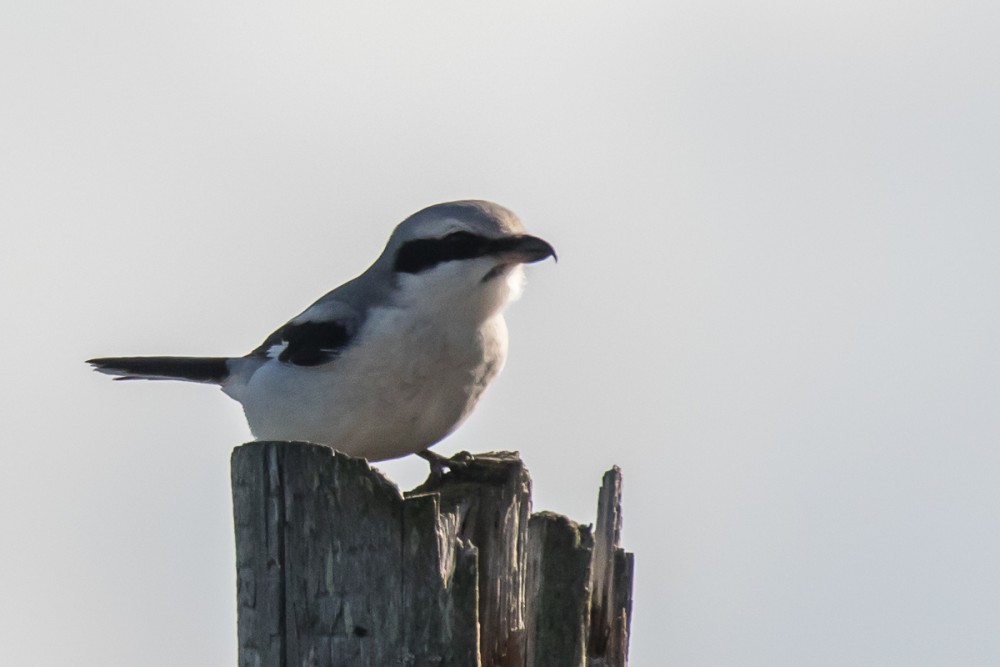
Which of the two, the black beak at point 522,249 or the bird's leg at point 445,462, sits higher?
the black beak at point 522,249

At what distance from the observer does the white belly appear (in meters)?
6.38

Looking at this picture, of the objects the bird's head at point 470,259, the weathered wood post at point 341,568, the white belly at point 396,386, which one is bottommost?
the weathered wood post at point 341,568

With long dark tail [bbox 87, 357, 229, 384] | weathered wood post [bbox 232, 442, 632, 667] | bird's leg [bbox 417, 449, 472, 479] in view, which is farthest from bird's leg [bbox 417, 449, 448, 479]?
long dark tail [bbox 87, 357, 229, 384]

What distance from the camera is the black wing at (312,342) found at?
666 centimetres

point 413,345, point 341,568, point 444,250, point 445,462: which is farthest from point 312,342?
point 341,568

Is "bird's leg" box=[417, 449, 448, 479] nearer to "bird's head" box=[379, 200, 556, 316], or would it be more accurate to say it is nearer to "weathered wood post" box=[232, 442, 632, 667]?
"bird's head" box=[379, 200, 556, 316]

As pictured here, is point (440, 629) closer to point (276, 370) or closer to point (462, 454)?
point (462, 454)

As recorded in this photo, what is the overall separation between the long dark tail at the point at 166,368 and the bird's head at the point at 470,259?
1.70 m

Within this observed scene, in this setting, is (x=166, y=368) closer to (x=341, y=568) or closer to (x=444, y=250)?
(x=444, y=250)

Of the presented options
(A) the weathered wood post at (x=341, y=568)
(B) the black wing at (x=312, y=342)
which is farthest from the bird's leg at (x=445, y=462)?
(A) the weathered wood post at (x=341, y=568)

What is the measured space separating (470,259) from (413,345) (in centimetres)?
48

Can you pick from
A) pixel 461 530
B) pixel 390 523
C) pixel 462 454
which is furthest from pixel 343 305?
pixel 390 523

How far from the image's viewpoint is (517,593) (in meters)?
4.43

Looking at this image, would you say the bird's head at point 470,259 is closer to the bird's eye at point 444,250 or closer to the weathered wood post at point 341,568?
the bird's eye at point 444,250
